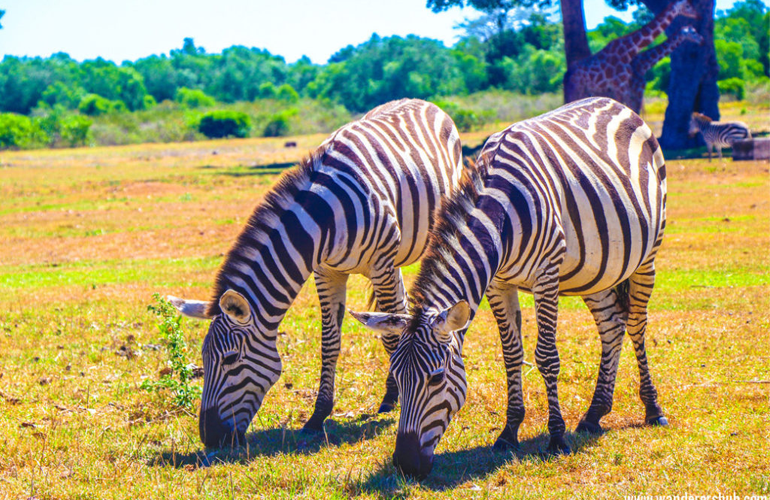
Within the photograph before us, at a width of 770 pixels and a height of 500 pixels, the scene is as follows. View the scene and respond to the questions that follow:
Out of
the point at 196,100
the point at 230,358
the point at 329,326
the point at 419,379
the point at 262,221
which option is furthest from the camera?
the point at 196,100

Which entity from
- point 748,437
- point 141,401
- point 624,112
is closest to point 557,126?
point 624,112

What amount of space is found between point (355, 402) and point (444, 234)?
258 centimetres

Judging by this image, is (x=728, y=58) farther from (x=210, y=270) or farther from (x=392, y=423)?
(x=392, y=423)

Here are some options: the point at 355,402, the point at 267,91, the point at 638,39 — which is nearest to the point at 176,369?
the point at 355,402

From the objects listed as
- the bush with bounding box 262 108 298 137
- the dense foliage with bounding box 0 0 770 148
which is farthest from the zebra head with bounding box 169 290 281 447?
the bush with bounding box 262 108 298 137

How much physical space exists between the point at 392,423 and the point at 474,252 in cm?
213

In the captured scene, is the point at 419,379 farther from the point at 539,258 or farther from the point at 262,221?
the point at 262,221

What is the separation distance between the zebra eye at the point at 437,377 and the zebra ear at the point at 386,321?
318 millimetres

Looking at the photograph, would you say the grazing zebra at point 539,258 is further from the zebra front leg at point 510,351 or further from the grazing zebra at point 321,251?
the grazing zebra at point 321,251

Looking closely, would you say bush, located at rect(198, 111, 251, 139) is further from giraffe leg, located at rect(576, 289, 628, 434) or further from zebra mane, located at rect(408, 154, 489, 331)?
zebra mane, located at rect(408, 154, 489, 331)

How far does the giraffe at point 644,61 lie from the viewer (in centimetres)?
2452

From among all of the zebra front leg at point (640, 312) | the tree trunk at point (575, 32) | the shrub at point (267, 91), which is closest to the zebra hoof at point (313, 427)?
the zebra front leg at point (640, 312)

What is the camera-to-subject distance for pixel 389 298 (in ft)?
19.7

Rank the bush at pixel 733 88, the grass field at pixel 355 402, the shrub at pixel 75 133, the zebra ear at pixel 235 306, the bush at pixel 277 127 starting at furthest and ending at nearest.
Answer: the bush at pixel 277 127 < the shrub at pixel 75 133 < the bush at pixel 733 88 < the zebra ear at pixel 235 306 < the grass field at pixel 355 402
